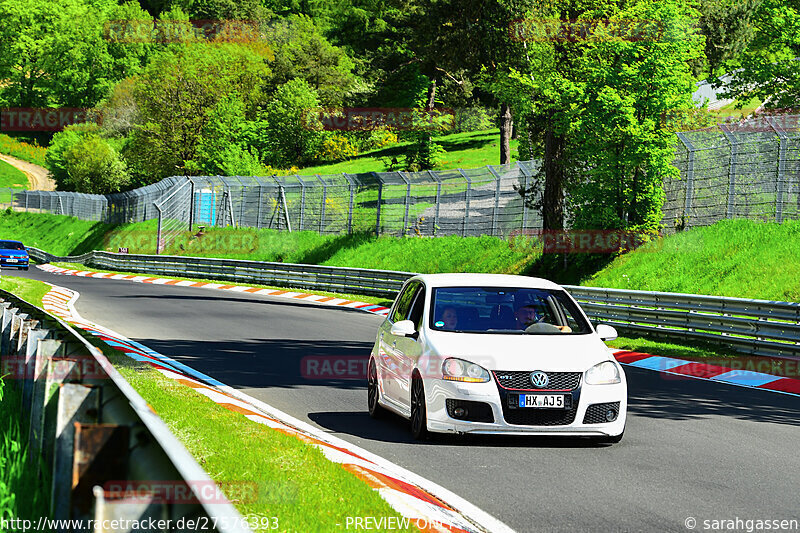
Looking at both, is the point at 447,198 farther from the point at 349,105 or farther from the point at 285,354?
the point at 349,105

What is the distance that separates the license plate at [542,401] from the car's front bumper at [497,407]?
14 centimetres

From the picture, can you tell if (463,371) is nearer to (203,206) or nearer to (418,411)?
(418,411)

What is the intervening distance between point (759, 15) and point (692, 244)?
21233 millimetres

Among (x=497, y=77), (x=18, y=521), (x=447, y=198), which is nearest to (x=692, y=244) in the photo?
(x=497, y=77)

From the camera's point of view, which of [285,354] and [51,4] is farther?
[51,4]

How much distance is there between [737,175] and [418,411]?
63.6 feet

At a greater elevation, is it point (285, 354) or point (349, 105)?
point (349, 105)

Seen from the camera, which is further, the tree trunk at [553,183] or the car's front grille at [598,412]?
the tree trunk at [553,183]

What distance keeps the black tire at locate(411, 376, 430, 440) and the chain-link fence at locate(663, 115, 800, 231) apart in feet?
59.8

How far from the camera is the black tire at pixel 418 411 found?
30.3ft

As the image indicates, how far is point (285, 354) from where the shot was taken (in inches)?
658

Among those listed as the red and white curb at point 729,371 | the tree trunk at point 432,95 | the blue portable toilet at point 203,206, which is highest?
the tree trunk at point 432,95

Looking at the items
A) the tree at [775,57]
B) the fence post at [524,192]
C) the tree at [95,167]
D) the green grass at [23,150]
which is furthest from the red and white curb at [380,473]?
the green grass at [23,150]

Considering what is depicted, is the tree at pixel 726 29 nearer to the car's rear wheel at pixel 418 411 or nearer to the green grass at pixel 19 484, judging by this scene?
the car's rear wheel at pixel 418 411
